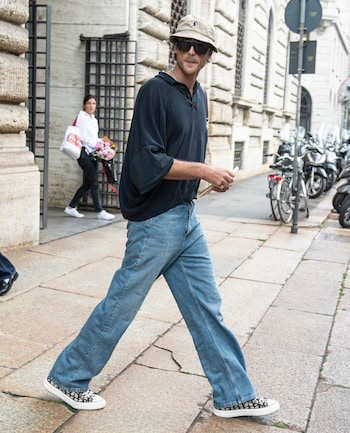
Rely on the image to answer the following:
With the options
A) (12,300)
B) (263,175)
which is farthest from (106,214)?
(263,175)

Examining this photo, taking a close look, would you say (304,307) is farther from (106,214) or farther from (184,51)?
(106,214)

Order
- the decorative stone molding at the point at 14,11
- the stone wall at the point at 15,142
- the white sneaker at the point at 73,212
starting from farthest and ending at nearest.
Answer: the white sneaker at the point at 73,212
the stone wall at the point at 15,142
the decorative stone molding at the point at 14,11

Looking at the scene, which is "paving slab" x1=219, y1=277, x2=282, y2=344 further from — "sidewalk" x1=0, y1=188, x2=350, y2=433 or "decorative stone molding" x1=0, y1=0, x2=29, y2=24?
"decorative stone molding" x1=0, y1=0, x2=29, y2=24

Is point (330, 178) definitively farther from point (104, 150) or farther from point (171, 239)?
point (171, 239)

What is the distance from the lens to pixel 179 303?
302 cm

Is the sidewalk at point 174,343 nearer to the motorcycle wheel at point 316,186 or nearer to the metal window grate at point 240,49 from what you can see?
the motorcycle wheel at point 316,186

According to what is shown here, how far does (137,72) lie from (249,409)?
6809 millimetres


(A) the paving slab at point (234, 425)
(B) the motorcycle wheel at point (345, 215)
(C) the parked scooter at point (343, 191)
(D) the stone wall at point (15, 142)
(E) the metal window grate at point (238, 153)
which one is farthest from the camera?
(E) the metal window grate at point (238, 153)

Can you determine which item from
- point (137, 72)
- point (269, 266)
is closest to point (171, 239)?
point (269, 266)

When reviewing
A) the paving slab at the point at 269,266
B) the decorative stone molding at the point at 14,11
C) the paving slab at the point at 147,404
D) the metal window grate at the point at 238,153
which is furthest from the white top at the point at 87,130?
the metal window grate at the point at 238,153

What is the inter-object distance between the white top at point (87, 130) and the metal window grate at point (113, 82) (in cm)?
69

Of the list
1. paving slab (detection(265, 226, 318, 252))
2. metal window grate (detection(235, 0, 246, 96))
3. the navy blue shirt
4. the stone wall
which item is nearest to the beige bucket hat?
the navy blue shirt

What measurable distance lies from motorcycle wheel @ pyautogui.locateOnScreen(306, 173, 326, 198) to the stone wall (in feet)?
25.8

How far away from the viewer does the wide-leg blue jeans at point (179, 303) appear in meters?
2.87
